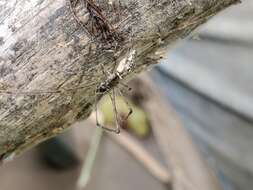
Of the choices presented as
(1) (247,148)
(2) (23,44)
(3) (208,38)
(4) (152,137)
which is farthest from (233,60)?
(2) (23,44)

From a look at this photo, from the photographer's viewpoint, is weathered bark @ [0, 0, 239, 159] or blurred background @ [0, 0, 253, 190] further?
blurred background @ [0, 0, 253, 190]

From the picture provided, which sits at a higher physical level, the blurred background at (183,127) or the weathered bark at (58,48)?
the weathered bark at (58,48)

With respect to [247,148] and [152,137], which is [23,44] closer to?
[247,148]

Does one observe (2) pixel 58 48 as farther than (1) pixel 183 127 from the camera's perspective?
No

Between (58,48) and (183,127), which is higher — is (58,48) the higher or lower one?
the higher one

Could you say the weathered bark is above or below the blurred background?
above
